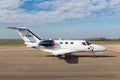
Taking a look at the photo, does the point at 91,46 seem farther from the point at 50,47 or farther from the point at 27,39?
the point at 27,39

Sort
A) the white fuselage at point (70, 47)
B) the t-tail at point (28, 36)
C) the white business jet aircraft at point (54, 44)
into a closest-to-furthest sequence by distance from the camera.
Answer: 1. the white business jet aircraft at point (54, 44)
2. the white fuselage at point (70, 47)
3. the t-tail at point (28, 36)

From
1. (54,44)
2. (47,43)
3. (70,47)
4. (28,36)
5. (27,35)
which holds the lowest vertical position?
(70,47)

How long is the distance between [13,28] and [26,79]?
14864 mm

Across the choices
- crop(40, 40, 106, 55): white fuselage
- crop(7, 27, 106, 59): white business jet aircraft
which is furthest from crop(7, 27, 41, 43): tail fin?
crop(40, 40, 106, 55): white fuselage

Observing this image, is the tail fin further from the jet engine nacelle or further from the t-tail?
the jet engine nacelle

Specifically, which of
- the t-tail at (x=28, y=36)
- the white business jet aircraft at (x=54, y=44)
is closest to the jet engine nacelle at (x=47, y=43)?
the white business jet aircraft at (x=54, y=44)

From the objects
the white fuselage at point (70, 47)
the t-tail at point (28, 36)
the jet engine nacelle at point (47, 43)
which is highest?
the t-tail at point (28, 36)

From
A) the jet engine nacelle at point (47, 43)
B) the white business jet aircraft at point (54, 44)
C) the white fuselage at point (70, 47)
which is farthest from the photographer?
the white fuselage at point (70, 47)

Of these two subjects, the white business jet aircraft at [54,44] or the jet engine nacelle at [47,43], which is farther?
the white business jet aircraft at [54,44]

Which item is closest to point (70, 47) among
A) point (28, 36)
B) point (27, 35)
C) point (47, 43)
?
Result: point (47, 43)

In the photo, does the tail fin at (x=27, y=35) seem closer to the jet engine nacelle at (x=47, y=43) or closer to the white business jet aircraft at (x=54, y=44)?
the white business jet aircraft at (x=54, y=44)

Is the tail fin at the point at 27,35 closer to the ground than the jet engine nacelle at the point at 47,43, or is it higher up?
higher up

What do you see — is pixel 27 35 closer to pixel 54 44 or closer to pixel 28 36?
pixel 28 36

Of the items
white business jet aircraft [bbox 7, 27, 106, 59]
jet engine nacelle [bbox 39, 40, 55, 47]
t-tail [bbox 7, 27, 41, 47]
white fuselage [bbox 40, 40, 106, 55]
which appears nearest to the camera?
jet engine nacelle [bbox 39, 40, 55, 47]
